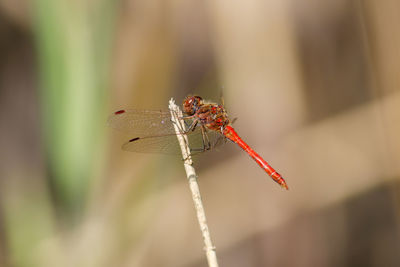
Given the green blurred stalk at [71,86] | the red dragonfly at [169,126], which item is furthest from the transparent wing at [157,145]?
the green blurred stalk at [71,86]

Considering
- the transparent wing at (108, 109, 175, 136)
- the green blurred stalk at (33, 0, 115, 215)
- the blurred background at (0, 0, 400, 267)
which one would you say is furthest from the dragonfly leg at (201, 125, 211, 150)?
the green blurred stalk at (33, 0, 115, 215)

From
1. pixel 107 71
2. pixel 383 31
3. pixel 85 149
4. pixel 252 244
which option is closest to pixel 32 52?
pixel 107 71

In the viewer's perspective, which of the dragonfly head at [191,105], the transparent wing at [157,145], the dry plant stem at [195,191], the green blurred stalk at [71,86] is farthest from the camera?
the dragonfly head at [191,105]

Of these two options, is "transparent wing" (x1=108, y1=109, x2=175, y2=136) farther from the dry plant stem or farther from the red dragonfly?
the dry plant stem

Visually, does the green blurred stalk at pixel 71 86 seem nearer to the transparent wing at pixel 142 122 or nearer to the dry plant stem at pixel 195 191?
the transparent wing at pixel 142 122

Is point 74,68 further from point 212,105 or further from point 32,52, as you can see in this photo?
point 32,52

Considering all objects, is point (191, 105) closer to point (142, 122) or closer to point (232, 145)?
point (142, 122)

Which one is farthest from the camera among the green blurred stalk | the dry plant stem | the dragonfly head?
the dragonfly head
